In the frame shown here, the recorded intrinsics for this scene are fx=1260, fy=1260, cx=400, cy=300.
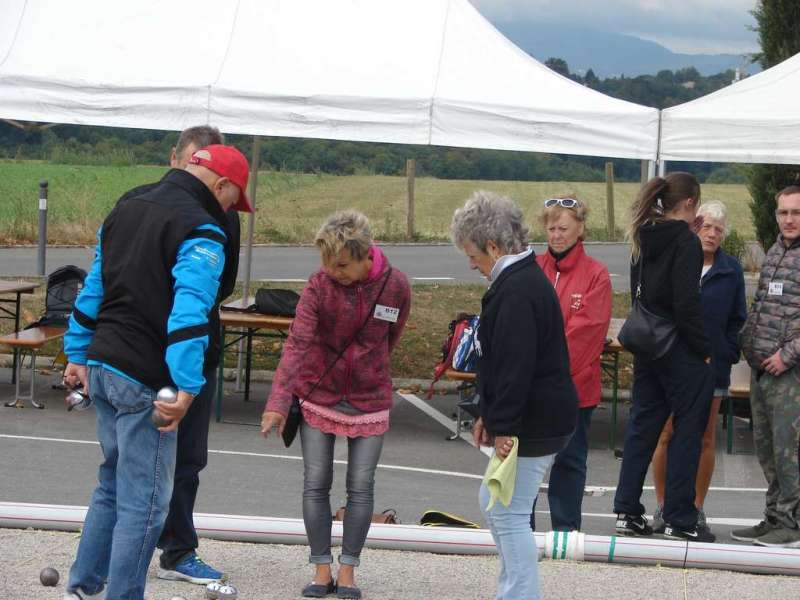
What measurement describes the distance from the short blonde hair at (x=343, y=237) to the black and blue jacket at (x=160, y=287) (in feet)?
1.95

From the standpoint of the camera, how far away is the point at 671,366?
249 inches

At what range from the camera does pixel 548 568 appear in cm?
557

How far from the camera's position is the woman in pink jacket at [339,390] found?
4.98 metres

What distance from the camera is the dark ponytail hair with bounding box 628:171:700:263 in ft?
20.5

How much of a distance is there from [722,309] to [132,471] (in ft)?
11.9

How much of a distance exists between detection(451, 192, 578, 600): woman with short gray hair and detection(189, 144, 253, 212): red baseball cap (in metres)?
0.80

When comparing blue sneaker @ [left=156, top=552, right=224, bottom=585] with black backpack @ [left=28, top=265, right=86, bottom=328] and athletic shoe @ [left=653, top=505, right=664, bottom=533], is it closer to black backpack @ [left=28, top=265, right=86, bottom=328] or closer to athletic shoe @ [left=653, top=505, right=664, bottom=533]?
athletic shoe @ [left=653, top=505, right=664, bottom=533]

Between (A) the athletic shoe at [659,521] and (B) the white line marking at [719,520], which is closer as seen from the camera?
(A) the athletic shoe at [659,521]

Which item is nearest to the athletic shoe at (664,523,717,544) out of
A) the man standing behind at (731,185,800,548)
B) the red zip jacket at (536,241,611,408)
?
the man standing behind at (731,185,800,548)

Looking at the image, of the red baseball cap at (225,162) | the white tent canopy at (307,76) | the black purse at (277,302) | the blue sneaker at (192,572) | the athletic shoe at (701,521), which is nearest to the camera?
the red baseball cap at (225,162)

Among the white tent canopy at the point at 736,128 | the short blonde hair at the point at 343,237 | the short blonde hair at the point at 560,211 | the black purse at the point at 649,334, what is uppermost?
the white tent canopy at the point at 736,128

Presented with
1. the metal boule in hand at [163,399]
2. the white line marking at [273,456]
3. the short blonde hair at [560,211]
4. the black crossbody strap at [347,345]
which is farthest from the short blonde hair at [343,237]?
the white line marking at [273,456]

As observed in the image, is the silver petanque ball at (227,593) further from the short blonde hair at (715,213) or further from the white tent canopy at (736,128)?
the white tent canopy at (736,128)

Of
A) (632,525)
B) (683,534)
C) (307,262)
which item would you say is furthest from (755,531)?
(307,262)
